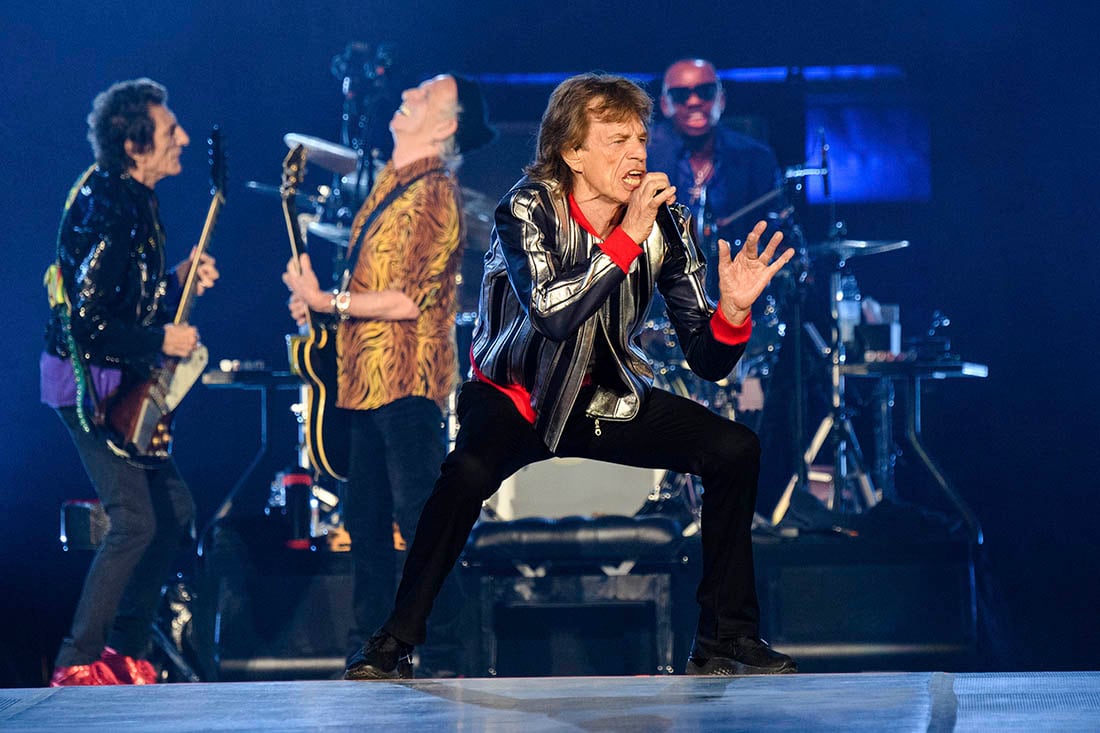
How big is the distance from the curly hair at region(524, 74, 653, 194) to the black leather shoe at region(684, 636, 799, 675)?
1221mm

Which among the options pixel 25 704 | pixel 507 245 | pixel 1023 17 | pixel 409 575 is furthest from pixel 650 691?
pixel 1023 17

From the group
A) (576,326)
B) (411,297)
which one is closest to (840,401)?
(411,297)

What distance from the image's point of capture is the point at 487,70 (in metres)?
5.70

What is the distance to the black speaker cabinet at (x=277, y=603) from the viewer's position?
537 cm

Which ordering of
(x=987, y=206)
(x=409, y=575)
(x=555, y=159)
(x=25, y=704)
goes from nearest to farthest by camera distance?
(x=25, y=704)
(x=409, y=575)
(x=555, y=159)
(x=987, y=206)

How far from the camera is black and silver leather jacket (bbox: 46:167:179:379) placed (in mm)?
5227

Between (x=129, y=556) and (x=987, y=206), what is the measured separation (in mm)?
4278

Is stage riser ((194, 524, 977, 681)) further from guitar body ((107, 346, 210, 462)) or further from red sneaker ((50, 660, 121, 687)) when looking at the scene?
guitar body ((107, 346, 210, 462))

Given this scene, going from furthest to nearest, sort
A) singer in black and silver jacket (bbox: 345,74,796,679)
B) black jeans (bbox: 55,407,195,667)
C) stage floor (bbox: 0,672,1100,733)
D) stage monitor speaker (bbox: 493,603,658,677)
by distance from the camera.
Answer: black jeans (bbox: 55,407,195,667), stage monitor speaker (bbox: 493,603,658,677), singer in black and silver jacket (bbox: 345,74,796,679), stage floor (bbox: 0,672,1100,733)

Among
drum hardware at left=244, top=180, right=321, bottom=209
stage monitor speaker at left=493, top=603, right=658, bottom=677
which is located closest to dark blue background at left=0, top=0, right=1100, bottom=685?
drum hardware at left=244, top=180, right=321, bottom=209

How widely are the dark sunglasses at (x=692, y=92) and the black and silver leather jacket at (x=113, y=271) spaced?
2.45 m

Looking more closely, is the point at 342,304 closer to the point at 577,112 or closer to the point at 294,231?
the point at 294,231

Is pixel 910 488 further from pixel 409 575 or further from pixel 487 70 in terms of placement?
pixel 409 575

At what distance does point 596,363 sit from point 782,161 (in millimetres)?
2895
